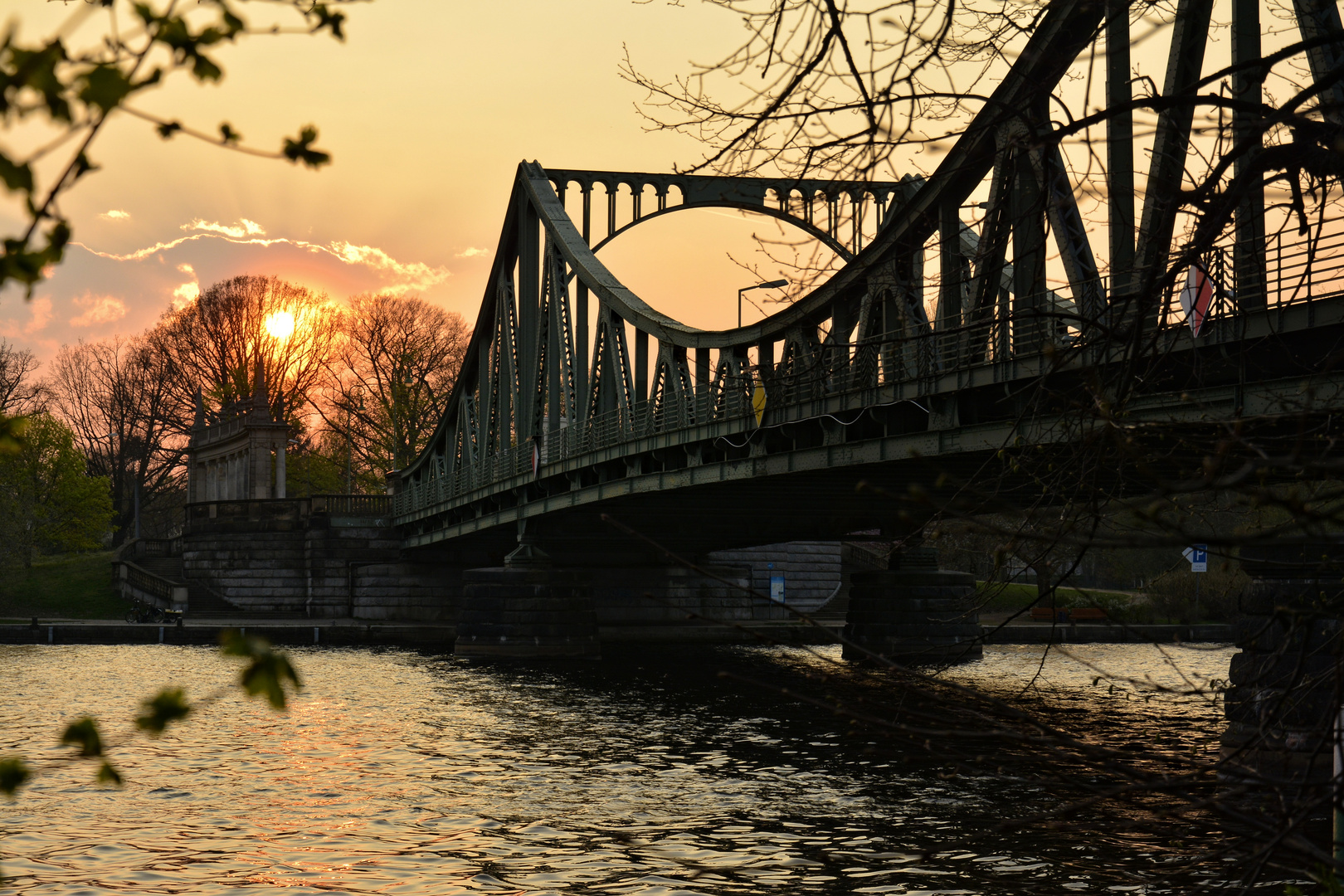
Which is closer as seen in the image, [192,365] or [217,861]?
[217,861]

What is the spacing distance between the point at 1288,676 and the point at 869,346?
1369 centimetres

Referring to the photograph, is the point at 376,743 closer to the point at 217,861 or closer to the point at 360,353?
the point at 217,861

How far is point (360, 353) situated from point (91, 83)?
2927 inches

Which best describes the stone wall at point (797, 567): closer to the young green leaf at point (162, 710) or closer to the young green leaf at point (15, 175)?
the young green leaf at point (162, 710)

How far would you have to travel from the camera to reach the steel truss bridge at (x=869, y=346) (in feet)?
24.2

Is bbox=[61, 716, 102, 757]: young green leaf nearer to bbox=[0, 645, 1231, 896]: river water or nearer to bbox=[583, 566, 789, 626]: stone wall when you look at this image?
bbox=[0, 645, 1231, 896]: river water

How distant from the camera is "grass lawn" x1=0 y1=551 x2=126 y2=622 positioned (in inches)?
2141

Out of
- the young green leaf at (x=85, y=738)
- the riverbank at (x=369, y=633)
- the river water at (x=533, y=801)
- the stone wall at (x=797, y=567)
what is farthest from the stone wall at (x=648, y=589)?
the young green leaf at (x=85, y=738)

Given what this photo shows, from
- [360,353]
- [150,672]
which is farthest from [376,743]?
[360,353]

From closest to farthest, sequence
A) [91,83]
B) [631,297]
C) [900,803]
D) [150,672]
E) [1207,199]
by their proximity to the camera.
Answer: [91,83], [1207,199], [900,803], [150,672], [631,297]

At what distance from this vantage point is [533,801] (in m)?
16.9

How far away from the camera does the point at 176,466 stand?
267ft

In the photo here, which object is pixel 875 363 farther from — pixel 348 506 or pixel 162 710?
pixel 348 506

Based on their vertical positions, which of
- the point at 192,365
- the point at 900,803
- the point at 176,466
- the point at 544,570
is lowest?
the point at 900,803
